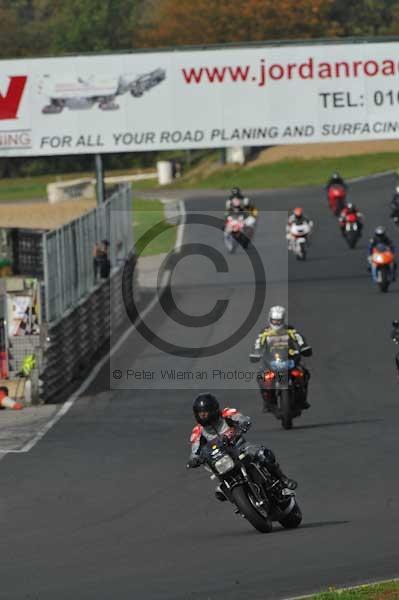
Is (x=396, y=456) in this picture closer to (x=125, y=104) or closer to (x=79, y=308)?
(x=79, y=308)

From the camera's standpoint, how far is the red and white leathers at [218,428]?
1228cm

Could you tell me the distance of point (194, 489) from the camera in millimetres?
15086

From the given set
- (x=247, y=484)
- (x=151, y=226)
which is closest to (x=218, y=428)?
(x=247, y=484)

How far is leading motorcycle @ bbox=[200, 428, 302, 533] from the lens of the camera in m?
11.9

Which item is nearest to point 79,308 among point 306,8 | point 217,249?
point 217,249

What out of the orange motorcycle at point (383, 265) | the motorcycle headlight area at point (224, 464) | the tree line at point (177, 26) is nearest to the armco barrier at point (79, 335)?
the orange motorcycle at point (383, 265)

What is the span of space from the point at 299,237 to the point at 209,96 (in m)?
5.48

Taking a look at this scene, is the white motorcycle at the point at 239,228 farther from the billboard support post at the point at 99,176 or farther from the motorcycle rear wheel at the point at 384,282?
the motorcycle rear wheel at the point at 384,282

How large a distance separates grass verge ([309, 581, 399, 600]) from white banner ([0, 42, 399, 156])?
29.6 meters

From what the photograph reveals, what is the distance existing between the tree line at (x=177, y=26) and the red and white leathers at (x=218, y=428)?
263 ft

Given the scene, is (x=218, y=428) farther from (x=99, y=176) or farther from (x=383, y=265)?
(x=99, y=176)

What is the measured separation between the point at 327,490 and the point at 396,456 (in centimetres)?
233

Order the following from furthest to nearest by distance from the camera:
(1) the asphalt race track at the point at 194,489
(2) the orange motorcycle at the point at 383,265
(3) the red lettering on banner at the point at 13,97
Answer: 1. (3) the red lettering on banner at the point at 13,97
2. (2) the orange motorcycle at the point at 383,265
3. (1) the asphalt race track at the point at 194,489

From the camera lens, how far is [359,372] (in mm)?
25453
